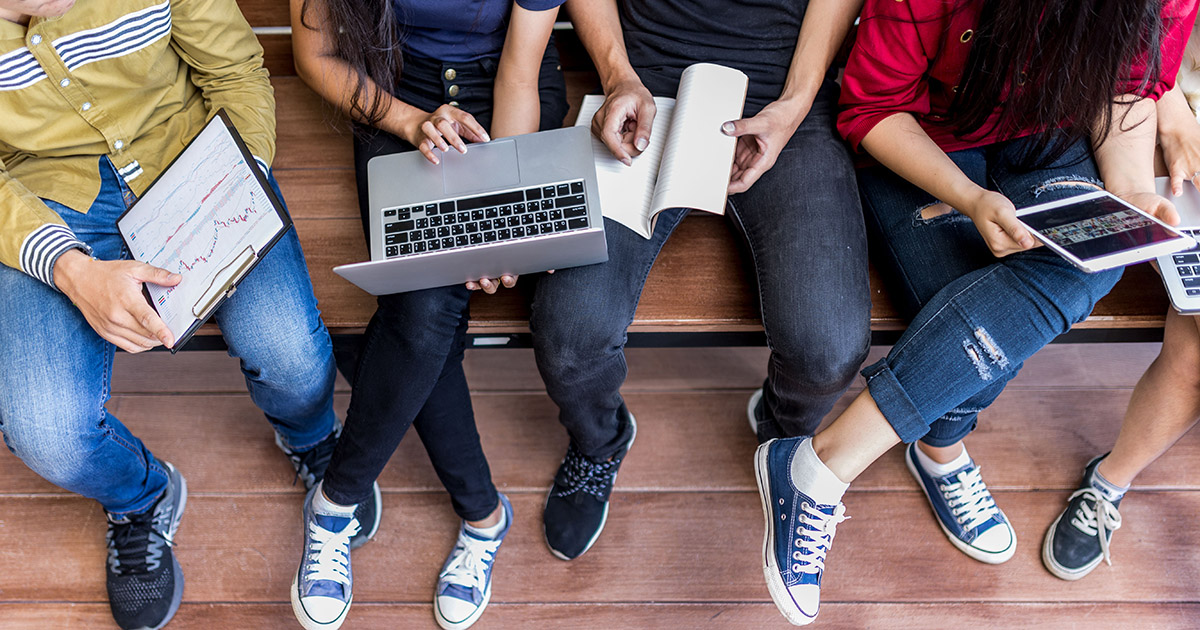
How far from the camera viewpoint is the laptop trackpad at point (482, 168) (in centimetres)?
109

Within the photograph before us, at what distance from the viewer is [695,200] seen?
3.47ft

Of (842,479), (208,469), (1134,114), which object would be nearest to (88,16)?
(208,469)

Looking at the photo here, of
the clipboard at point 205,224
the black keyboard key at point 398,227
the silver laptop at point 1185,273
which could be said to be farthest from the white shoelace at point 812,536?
the clipboard at point 205,224

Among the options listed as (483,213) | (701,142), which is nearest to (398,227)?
(483,213)

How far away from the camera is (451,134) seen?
1092 mm

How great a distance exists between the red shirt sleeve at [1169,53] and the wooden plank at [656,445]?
A: 2.06ft

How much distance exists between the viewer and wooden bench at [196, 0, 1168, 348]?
118 centimetres

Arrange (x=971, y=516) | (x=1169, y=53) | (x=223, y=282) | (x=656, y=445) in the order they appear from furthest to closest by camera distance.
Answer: (x=656, y=445), (x=971, y=516), (x=1169, y=53), (x=223, y=282)

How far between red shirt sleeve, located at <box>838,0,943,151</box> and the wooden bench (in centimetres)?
24

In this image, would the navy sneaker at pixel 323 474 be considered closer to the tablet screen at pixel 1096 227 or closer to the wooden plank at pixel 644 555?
the wooden plank at pixel 644 555

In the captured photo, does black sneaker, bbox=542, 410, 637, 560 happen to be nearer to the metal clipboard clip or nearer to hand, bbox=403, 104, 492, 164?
hand, bbox=403, 104, 492, 164

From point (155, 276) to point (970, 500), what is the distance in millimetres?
1290

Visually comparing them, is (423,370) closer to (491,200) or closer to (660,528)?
(491,200)

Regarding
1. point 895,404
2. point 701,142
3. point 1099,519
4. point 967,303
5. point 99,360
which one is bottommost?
point 1099,519
